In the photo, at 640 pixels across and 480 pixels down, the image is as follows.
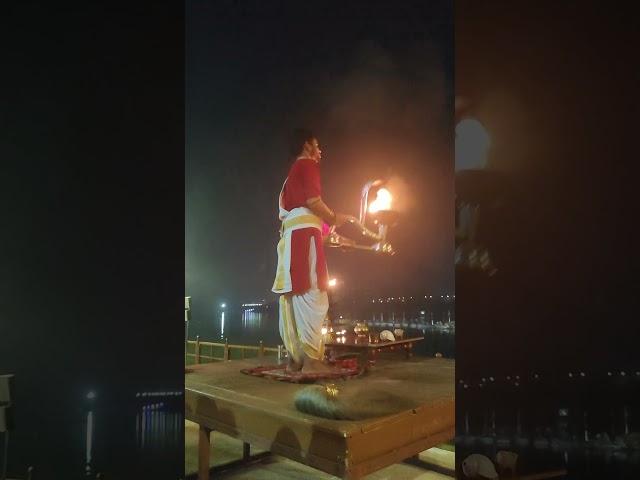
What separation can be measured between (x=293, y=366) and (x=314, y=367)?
0.55ft

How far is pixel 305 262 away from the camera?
262cm

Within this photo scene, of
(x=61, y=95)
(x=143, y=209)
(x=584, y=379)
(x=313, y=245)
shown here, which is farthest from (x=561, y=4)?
(x=61, y=95)

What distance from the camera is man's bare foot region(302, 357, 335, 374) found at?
2.60 metres

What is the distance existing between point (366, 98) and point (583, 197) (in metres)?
1.77

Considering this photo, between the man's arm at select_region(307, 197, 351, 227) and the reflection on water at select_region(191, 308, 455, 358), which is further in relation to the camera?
the reflection on water at select_region(191, 308, 455, 358)

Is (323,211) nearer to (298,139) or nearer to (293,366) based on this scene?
(298,139)

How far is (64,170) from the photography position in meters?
3.07

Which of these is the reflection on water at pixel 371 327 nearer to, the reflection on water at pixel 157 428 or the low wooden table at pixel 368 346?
the low wooden table at pixel 368 346

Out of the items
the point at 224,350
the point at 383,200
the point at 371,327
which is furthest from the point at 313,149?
the point at 224,350

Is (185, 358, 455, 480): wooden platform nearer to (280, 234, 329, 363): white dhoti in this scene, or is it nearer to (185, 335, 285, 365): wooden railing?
(280, 234, 329, 363): white dhoti

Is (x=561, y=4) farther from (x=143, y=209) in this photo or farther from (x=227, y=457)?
(x=227, y=457)

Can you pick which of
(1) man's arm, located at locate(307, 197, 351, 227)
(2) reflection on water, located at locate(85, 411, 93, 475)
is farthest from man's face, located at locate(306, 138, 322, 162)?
(2) reflection on water, located at locate(85, 411, 93, 475)

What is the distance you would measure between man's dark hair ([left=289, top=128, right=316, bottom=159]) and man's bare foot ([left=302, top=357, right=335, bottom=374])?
1142 mm

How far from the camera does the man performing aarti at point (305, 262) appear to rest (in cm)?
261
